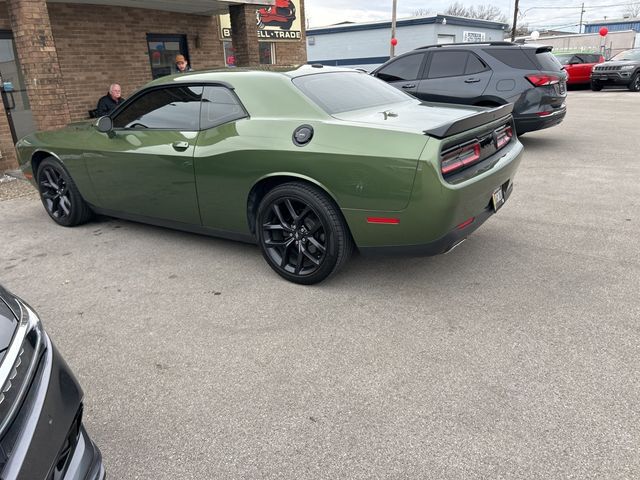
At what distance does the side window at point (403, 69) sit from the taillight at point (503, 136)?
5.11 meters

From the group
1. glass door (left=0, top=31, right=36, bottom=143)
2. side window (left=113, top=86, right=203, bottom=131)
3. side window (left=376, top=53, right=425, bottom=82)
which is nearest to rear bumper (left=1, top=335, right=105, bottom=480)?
side window (left=113, top=86, right=203, bottom=131)

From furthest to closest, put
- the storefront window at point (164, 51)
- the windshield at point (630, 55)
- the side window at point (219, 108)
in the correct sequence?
the windshield at point (630, 55), the storefront window at point (164, 51), the side window at point (219, 108)

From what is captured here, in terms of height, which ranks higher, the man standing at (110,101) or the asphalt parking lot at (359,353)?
the man standing at (110,101)

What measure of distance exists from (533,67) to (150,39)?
767cm

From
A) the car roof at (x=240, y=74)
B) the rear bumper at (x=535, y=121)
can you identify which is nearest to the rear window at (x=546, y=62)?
the rear bumper at (x=535, y=121)

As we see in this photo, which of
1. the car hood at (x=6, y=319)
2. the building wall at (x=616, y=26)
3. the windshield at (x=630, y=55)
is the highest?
the building wall at (x=616, y=26)

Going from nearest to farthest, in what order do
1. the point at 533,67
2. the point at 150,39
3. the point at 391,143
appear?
the point at 391,143
the point at 533,67
the point at 150,39

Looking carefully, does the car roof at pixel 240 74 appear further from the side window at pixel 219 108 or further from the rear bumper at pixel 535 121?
the rear bumper at pixel 535 121

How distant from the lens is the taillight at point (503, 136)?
3.91m

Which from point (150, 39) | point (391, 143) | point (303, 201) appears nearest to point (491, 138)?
point (391, 143)

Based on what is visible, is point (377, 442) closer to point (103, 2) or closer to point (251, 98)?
point (251, 98)

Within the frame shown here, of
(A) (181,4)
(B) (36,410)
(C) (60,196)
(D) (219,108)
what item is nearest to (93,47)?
(A) (181,4)

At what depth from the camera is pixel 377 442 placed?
229 cm

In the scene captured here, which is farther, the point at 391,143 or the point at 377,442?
the point at 391,143
